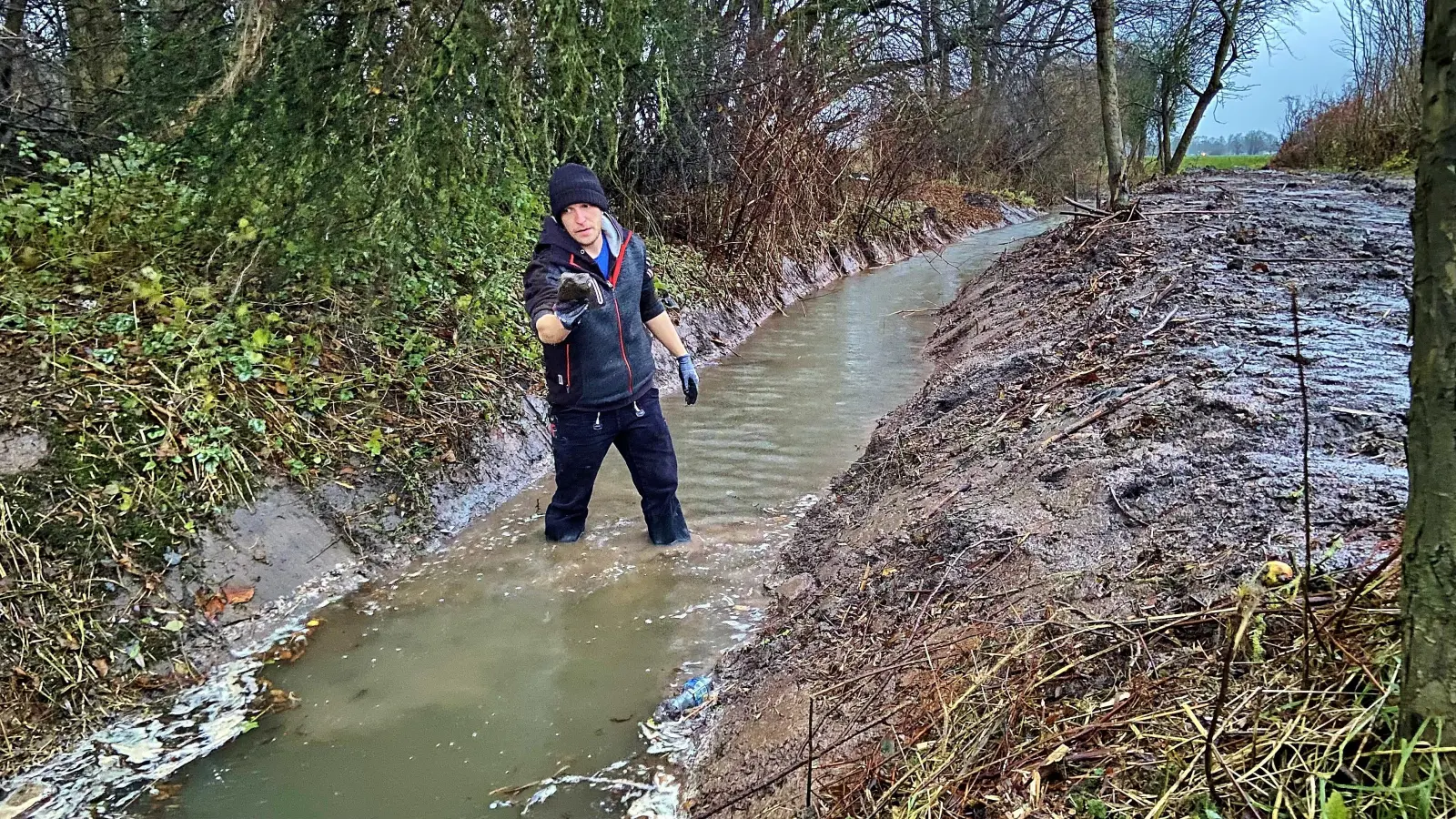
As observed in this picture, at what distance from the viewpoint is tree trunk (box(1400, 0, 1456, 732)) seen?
1.19 m

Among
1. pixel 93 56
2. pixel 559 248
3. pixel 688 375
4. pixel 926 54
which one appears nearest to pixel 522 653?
pixel 688 375

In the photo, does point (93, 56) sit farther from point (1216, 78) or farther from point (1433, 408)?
point (1216, 78)

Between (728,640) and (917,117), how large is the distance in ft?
36.0

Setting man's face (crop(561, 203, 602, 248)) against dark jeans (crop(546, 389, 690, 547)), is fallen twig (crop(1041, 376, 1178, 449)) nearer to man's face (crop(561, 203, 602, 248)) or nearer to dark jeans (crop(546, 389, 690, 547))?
dark jeans (crop(546, 389, 690, 547))

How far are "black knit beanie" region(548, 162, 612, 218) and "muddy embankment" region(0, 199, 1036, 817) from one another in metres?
1.88

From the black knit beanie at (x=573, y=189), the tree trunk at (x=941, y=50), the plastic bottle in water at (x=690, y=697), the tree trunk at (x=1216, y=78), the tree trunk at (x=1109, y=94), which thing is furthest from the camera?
the tree trunk at (x=1216, y=78)

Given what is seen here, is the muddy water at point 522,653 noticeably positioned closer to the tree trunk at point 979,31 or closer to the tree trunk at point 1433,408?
the tree trunk at point 1433,408

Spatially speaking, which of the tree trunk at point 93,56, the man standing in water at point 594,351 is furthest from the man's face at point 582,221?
the tree trunk at point 93,56

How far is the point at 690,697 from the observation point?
3.24 metres

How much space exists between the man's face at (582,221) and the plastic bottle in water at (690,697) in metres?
2.04

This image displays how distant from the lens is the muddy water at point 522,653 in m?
2.88

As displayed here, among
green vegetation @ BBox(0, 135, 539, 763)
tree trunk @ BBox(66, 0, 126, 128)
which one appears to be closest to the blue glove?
green vegetation @ BBox(0, 135, 539, 763)

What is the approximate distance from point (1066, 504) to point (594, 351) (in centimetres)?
225

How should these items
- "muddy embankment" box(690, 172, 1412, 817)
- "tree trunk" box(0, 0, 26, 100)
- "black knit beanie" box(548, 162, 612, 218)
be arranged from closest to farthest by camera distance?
"muddy embankment" box(690, 172, 1412, 817) → "black knit beanie" box(548, 162, 612, 218) → "tree trunk" box(0, 0, 26, 100)
